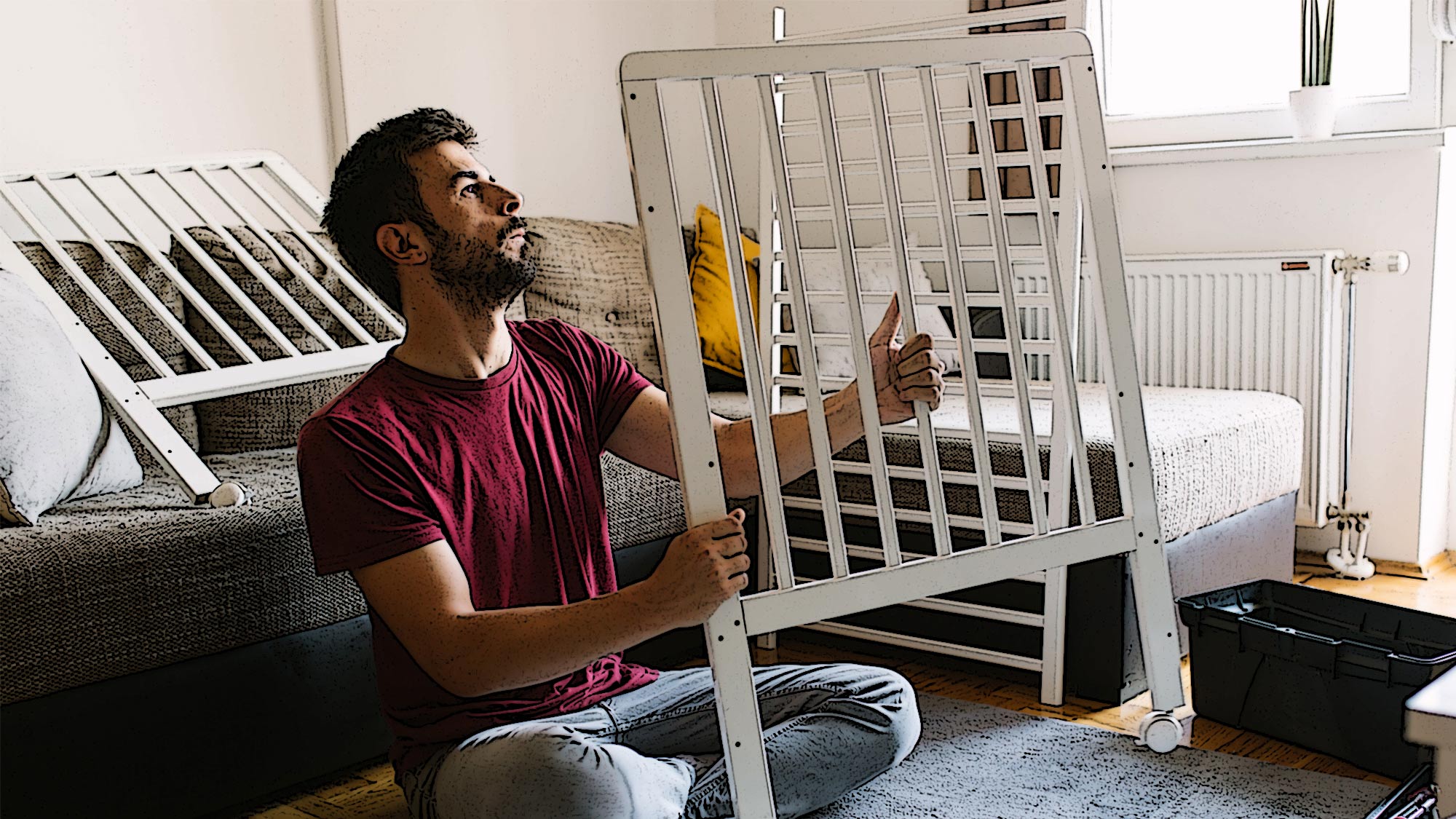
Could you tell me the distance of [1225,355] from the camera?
3047mm

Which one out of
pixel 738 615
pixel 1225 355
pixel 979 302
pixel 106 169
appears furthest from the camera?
pixel 1225 355

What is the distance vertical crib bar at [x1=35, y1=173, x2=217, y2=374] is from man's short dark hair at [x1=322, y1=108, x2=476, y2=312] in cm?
63

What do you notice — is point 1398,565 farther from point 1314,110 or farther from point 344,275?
point 344,275

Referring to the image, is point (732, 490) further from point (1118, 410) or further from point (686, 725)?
point (1118, 410)

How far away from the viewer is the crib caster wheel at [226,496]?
1864 millimetres

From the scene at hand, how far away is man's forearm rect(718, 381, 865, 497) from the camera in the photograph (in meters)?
1.67

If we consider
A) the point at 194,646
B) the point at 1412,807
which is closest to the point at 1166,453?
the point at 1412,807

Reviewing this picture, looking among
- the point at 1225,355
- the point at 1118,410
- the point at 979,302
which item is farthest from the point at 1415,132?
the point at 1118,410

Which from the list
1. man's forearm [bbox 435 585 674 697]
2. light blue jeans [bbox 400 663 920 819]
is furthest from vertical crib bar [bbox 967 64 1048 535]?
man's forearm [bbox 435 585 674 697]

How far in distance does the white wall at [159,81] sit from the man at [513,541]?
4.00 ft

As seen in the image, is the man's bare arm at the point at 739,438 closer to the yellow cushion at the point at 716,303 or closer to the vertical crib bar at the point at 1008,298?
the vertical crib bar at the point at 1008,298

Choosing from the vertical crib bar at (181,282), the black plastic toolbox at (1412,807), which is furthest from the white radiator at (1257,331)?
the black plastic toolbox at (1412,807)

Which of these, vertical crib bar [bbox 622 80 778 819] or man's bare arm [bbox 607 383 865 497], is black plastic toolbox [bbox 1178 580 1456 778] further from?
vertical crib bar [bbox 622 80 778 819]

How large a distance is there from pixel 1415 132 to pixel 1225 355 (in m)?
0.59
